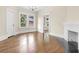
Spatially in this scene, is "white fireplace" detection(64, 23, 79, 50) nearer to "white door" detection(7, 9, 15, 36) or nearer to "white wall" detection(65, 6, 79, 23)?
"white wall" detection(65, 6, 79, 23)

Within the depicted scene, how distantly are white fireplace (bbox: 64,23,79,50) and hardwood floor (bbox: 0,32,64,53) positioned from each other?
25 centimetres

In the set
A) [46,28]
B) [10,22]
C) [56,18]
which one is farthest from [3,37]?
[56,18]

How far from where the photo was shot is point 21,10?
1.83 m

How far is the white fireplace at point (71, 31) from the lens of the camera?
1.82 metres

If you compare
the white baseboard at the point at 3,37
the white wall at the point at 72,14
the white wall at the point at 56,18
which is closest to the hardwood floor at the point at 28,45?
the white baseboard at the point at 3,37

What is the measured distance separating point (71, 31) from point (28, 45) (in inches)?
34.6

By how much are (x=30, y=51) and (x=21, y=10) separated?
31.2 inches

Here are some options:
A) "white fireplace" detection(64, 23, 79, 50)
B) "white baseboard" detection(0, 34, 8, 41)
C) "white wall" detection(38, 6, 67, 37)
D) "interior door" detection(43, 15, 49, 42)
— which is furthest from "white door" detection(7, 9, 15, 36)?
"white fireplace" detection(64, 23, 79, 50)

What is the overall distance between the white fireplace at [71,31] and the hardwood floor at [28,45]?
9.8 inches

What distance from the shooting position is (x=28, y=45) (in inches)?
71.6

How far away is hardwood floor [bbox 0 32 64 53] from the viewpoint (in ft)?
5.83

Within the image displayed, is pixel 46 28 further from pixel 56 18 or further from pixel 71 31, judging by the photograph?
pixel 71 31
